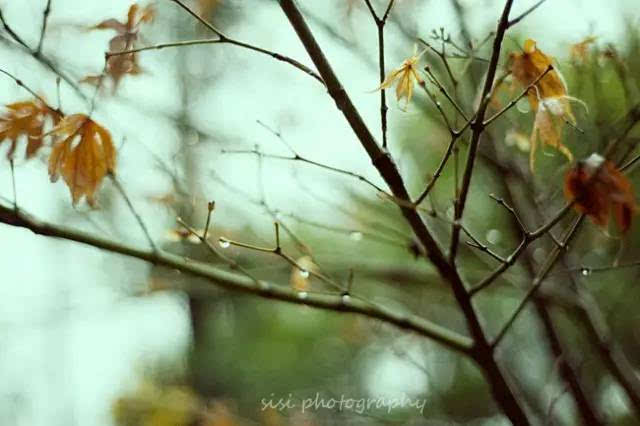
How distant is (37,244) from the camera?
1354 mm

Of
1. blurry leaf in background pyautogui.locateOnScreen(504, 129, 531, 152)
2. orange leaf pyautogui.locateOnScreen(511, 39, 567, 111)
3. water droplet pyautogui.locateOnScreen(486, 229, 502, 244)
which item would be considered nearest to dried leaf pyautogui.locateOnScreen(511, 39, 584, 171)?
orange leaf pyautogui.locateOnScreen(511, 39, 567, 111)

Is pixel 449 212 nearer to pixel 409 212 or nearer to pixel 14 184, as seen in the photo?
pixel 409 212

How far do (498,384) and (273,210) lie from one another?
1.04ft

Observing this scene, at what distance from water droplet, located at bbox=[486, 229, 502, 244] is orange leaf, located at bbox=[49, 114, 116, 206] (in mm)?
702

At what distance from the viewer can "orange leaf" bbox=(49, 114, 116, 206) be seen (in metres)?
0.62

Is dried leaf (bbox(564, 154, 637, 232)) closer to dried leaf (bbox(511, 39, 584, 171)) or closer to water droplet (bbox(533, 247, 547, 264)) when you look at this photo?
dried leaf (bbox(511, 39, 584, 171))

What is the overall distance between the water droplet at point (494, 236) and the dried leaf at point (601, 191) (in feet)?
2.25

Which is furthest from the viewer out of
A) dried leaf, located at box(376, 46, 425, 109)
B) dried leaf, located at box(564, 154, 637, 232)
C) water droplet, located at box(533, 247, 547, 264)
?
water droplet, located at box(533, 247, 547, 264)

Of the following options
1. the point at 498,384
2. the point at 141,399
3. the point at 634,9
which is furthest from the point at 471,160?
the point at 141,399

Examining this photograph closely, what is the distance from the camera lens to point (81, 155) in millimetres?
636

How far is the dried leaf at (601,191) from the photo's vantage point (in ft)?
1.59

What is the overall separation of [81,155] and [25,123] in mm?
75

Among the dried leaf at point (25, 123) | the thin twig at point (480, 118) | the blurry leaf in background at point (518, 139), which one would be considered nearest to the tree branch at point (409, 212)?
the thin twig at point (480, 118)

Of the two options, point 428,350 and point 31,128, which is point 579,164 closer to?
point 31,128
